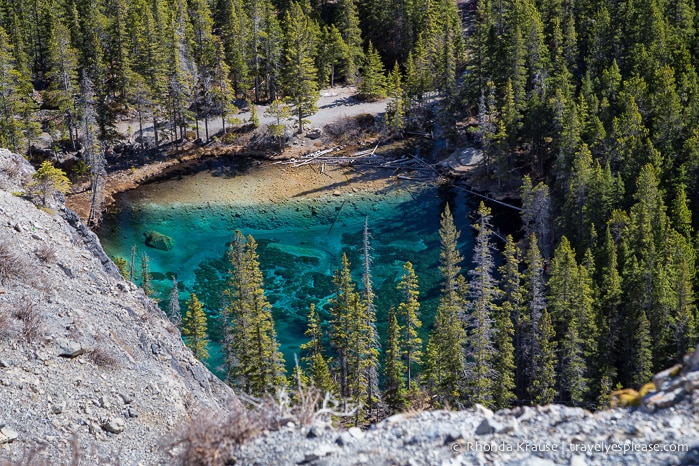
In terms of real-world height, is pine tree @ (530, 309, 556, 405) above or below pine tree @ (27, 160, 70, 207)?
below

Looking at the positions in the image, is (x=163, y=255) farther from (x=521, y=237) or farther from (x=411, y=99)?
(x=411, y=99)

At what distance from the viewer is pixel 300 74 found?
8906 cm

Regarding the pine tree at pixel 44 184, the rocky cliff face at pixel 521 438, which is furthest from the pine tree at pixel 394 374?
the rocky cliff face at pixel 521 438

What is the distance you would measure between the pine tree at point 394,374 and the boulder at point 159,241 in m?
28.6

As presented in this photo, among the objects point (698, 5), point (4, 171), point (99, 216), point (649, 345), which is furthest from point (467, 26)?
point (4, 171)

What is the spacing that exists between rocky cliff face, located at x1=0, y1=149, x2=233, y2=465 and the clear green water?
2030 cm

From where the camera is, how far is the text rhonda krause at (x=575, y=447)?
12.7 meters

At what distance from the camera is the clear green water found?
59031 mm

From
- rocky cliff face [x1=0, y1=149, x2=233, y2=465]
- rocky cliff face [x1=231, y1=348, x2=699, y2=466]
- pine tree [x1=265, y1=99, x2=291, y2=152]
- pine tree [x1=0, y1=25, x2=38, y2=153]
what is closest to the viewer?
rocky cliff face [x1=231, y1=348, x2=699, y2=466]

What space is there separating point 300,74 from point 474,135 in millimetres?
21181

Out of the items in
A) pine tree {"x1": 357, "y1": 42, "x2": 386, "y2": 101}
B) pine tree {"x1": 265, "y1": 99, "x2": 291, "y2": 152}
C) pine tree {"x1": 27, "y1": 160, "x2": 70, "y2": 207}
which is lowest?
pine tree {"x1": 265, "y1": 99, "x2": 291, "y2": 152}

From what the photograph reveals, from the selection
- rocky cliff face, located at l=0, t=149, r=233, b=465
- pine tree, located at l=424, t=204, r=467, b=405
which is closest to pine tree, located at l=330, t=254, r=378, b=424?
pine tree, located at l=424, t=204, r=467, b=405

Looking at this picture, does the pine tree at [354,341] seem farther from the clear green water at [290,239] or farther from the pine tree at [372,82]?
the pine tree at [372,82]

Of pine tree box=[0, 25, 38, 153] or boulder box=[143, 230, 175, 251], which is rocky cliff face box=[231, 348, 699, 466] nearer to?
boulder box=[143, 230, 175, 251]
